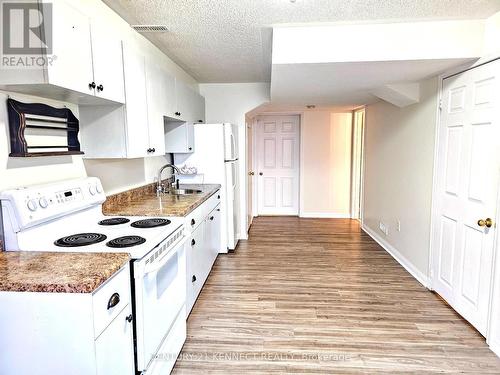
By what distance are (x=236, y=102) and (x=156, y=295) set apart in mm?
3682

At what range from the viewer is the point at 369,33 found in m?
2.47

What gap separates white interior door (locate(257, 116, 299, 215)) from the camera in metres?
6.40

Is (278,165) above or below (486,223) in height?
above

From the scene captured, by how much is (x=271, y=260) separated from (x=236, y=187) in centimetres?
125

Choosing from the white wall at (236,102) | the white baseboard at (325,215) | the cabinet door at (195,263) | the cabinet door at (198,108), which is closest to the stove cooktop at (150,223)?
the cabinet door at (195,263)

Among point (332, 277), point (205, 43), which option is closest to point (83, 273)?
point (205, 43)

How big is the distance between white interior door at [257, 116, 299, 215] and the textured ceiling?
3.34 meters

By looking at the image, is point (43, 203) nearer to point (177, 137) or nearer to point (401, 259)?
point (177, 137)

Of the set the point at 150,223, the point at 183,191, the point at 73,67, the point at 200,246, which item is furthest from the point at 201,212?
the point at 73,67

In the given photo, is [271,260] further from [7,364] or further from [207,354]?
[7,364]

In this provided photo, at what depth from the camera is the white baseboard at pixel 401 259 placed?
127 inches

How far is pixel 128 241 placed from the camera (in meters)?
1.63

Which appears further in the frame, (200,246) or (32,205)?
(200,246)

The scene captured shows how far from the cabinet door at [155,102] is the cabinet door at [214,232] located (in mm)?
1087
